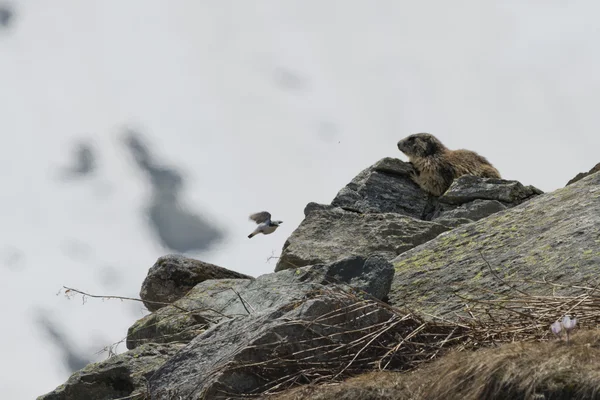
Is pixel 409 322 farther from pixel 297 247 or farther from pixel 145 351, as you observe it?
pixel 297 247

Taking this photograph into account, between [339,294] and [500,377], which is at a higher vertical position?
[339,294]

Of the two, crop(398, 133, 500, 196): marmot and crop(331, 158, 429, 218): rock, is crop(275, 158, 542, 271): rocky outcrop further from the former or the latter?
crop(398, 133, 500, 196): marmot

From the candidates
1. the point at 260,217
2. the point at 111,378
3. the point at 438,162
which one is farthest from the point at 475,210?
the point at 260,217

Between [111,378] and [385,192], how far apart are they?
225 inches

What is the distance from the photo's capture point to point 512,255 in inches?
275

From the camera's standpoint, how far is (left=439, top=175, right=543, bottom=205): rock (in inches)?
411

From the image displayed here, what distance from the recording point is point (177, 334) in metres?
7.09

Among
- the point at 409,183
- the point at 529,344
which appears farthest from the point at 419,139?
the point at 529,344

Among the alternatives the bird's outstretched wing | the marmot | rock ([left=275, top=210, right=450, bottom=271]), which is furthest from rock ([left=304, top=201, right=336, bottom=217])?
the bird's outstretched wing

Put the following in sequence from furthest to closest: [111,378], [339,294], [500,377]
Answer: [111,378] → [339,294] → [500,377]

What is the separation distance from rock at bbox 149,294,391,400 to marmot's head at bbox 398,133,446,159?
28.9ft

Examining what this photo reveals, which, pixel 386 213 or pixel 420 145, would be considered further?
pixel 420 145

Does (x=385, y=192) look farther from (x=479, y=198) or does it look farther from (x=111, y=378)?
(x=111, y=378)

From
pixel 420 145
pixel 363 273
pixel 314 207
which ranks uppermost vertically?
pixel 420 145
